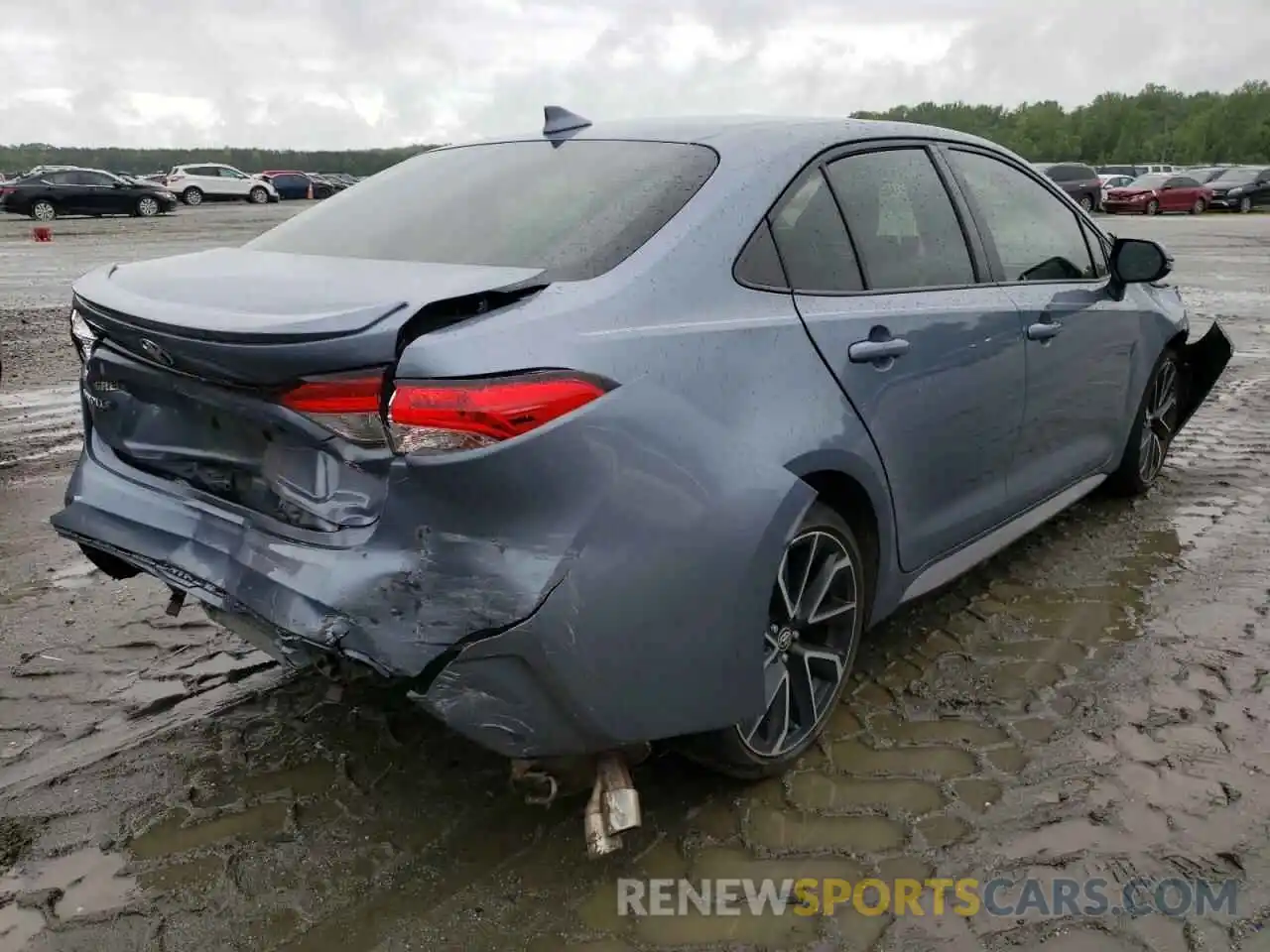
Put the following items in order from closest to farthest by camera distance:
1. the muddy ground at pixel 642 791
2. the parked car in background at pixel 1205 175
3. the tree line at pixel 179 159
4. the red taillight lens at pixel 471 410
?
the red taillight lens at pixel 471 410 < the muddy ground at pixel 642 791 < the parked car in background at pixel 1205 175 < the tree line at pixel 179 159

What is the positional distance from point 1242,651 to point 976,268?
155cm

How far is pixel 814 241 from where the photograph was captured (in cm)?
293

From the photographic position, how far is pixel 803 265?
9.35ft

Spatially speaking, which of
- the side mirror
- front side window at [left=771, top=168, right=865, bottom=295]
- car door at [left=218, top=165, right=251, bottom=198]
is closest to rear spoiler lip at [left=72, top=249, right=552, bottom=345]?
front side window at [left=771, top=168, right=865, bottom=295]

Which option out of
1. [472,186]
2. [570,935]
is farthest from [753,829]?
[472,186]

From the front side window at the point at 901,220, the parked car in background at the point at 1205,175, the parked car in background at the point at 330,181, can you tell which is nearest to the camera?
the front side window at the point at 901,220

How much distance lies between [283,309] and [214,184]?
45738 mm

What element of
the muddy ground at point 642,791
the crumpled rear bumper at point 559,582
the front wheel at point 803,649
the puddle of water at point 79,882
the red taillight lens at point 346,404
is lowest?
the puddle of water at point 79,882

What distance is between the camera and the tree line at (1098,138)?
8931 centimetres

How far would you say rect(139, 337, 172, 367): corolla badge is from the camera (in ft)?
8.06

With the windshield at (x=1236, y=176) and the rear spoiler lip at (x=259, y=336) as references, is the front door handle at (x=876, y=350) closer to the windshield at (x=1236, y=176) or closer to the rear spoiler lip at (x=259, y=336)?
the rear spoiler lip at (x=259, y=336)

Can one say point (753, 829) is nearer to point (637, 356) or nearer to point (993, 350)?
point (637, 356)

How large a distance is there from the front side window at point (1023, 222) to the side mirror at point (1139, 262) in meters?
0.10

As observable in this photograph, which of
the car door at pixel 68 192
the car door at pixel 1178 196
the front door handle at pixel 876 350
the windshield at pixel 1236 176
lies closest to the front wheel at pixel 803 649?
the front door handle at pixel 876 350
